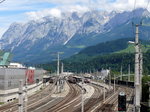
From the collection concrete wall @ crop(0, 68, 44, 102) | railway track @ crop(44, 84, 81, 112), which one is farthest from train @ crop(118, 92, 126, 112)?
concrete wall @ crop(0, 68, 44, 102)

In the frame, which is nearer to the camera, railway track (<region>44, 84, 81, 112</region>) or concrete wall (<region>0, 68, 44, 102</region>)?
railway track (<region>44, 84, 81, 112</region>)

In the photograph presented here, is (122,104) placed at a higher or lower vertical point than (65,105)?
higher

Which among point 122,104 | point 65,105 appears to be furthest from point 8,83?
point 122,104

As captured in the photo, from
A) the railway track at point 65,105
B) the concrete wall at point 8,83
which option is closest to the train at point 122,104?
the railway track at point 65,105

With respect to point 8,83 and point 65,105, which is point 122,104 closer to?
point 65,105

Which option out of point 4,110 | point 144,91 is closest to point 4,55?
point 4,110

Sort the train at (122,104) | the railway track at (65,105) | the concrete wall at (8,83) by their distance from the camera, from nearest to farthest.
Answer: the train at (122,104) → the railway track at (65,105) → the concrete wall at (8,83)

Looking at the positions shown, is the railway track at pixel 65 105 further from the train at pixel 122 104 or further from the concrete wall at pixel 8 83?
the train at pixel 122 104

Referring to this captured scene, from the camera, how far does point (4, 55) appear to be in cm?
13550

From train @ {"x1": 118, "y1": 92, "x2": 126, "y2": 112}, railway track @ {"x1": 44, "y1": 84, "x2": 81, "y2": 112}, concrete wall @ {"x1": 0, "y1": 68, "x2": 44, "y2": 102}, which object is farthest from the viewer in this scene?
concrete wall @ {"x1": 0, "y1": 68, "x2": 44, "y2": 102}

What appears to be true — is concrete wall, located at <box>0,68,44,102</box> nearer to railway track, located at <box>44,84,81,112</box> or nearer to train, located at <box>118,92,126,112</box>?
railway track, located at <box>44,84,81,112</box>

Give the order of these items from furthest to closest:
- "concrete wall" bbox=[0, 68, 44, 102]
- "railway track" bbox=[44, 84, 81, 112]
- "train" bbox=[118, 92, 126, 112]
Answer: "concrete wall" bbox=[0, 68, 44, 102] < "railway track" bbox=[44, 84, 81, 112] < "train" bbox=[118, 92, 126, 112]

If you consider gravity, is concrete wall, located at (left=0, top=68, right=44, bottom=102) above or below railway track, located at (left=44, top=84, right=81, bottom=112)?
above

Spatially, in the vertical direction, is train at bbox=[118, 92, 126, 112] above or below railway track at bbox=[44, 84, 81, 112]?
above
